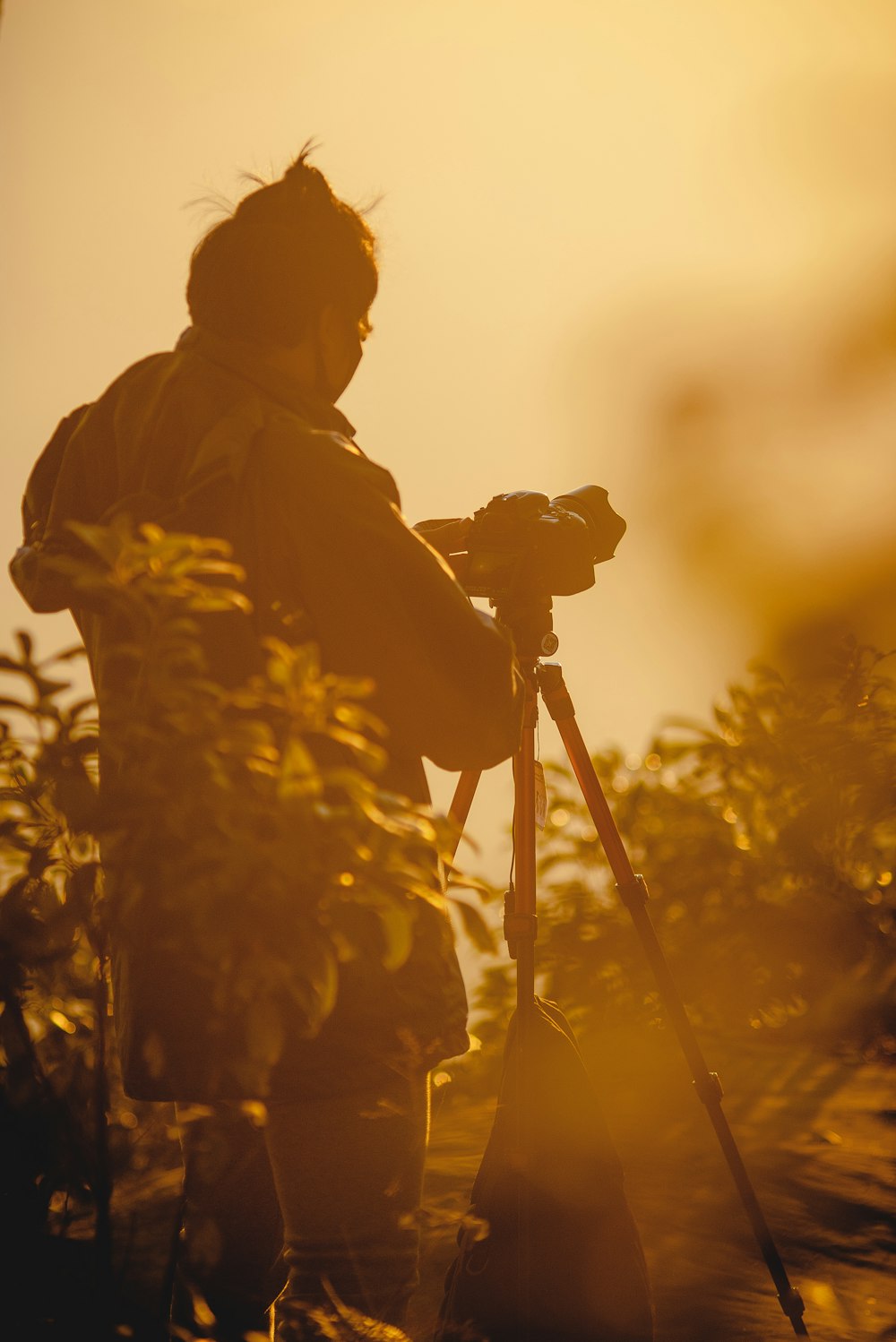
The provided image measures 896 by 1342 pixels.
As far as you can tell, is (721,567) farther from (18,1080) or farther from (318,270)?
(18,1080)

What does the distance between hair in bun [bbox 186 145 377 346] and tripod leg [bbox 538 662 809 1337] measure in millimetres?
982

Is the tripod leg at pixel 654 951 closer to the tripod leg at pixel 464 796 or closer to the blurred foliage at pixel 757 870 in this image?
the tripod leg at pixel 464 796

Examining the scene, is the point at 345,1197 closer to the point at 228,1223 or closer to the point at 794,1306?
the point at 228,1223

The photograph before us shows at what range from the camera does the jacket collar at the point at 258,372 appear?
1.54 meters

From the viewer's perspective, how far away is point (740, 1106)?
3906mm

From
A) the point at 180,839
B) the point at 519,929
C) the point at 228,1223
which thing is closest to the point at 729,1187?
the point at 519,929

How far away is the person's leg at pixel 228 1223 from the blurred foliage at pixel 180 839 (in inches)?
8.0

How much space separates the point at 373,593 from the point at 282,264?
0.53 meters

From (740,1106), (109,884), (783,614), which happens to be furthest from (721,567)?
(109,884)

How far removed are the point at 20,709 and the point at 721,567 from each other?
3.74m

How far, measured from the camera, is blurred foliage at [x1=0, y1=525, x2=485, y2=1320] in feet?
3.63

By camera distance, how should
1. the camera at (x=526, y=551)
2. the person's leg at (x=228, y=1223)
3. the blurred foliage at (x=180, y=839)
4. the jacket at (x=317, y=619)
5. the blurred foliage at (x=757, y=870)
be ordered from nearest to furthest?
the blurred foliage at (x=180, y=839), the jacket at (x=317, y=619), the person's leg at (x=228, y=1223), the camera at (x=526, y=551), the blurred foliage at (x=757, y=870)

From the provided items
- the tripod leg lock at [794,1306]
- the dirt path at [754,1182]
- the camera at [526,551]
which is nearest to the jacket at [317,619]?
the camera at [526,551]

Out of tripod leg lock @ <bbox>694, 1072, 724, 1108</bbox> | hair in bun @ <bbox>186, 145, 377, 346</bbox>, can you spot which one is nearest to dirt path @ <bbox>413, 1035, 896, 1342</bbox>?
tripod leg lock @ <bbox>694, 1072, 724, 1108</bbox>
